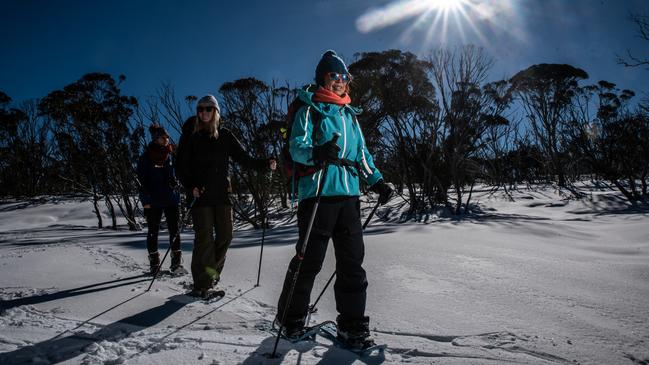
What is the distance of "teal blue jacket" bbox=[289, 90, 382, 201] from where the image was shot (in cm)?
175

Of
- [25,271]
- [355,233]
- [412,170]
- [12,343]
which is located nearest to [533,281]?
[355,233]

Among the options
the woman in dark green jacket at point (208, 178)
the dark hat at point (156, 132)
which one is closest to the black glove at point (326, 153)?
the woman in dark green jacket at point (208, 178)

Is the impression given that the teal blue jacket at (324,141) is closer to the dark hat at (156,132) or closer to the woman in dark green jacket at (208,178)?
the woman in dark green jacket at (208,178)

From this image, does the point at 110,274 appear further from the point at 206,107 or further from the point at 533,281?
the point at 533,281

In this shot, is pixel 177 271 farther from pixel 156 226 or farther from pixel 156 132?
pixel 156 132

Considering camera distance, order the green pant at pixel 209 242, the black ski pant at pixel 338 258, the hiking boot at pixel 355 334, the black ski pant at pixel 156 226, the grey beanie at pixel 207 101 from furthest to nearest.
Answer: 1. the black ski pant at pixel 156 226
2. the grey beanie at pixel 207 101
3. the green pant at pixel 209 242
4. the black ski pant at pixel 338 258
5. the hiking boot at pixel 355 334

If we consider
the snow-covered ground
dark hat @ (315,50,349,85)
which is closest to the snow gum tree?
the snow-covered ground

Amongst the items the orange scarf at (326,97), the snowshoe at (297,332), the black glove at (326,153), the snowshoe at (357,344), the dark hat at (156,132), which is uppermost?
the dark hat at (156,132)

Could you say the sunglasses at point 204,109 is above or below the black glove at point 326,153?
above

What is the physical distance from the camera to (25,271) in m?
3.24

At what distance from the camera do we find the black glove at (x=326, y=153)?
5.37ft

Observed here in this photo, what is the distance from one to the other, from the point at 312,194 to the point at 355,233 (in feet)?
1.03

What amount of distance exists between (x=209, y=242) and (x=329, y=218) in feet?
4.29

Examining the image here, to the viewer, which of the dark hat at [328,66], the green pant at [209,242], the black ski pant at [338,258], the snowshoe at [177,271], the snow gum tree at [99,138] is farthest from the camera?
the snow gum tree at [99,138]
